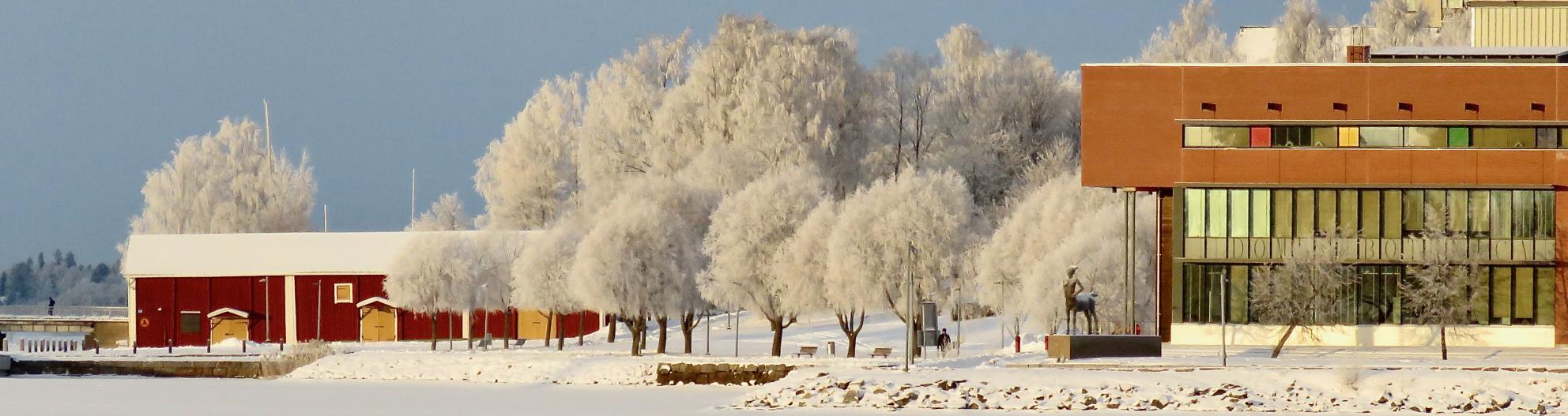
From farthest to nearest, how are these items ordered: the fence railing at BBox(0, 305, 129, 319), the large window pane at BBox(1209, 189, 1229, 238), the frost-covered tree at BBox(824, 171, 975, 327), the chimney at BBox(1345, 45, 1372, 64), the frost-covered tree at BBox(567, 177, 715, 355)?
the fence railing at BBox(0, 305, 129, 319)
the frost-covered tree at BBox(567, 177, 715, 355)
the frost-covered tree at BBox(824, 171, 975, 327)
the chimney at BBox(1345, 45, 1372, 64)
the large window pane at BBox(1209, 189, 1229, 238)

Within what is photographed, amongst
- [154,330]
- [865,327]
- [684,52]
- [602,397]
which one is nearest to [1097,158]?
[602,397]

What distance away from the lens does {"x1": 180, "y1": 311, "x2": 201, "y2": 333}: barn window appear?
9550 centimetres

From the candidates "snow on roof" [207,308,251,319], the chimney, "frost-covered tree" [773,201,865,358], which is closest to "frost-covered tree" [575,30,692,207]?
"snow on roof" [207,308,251,319]

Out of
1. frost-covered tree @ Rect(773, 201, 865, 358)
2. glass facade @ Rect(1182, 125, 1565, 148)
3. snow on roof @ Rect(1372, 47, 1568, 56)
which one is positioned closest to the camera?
glass facade @ Rect(1182, 125, 1565, 148)

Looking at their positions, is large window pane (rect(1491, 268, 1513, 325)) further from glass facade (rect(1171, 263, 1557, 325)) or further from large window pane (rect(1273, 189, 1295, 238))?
large window pane (rect(1273, 189, 1295, 238))

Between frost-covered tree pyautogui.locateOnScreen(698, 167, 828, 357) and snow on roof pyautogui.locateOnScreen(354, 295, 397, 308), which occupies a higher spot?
frost-covered tree pyautogui.locateOnScreen(698, 167, 828, 357)

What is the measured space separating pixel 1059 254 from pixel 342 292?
126 feet

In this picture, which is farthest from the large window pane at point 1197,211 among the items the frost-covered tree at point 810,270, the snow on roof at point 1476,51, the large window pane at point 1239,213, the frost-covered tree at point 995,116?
the frost-covered tree at point 995,116

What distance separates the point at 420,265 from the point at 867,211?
79.9 feet

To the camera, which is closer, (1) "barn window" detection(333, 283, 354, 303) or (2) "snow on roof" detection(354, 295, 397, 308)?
(2) "snow on roof" detection(354, 295, 397, 308)

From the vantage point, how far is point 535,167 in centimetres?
10288

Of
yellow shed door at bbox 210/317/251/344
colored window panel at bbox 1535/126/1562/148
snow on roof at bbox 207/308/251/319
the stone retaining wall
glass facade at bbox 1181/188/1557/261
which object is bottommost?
yellow shed door at bbox 210/317/251/344

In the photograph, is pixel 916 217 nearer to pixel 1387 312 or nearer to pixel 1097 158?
pixel 1097 158

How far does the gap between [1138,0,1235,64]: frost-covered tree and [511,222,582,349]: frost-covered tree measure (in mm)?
34881
